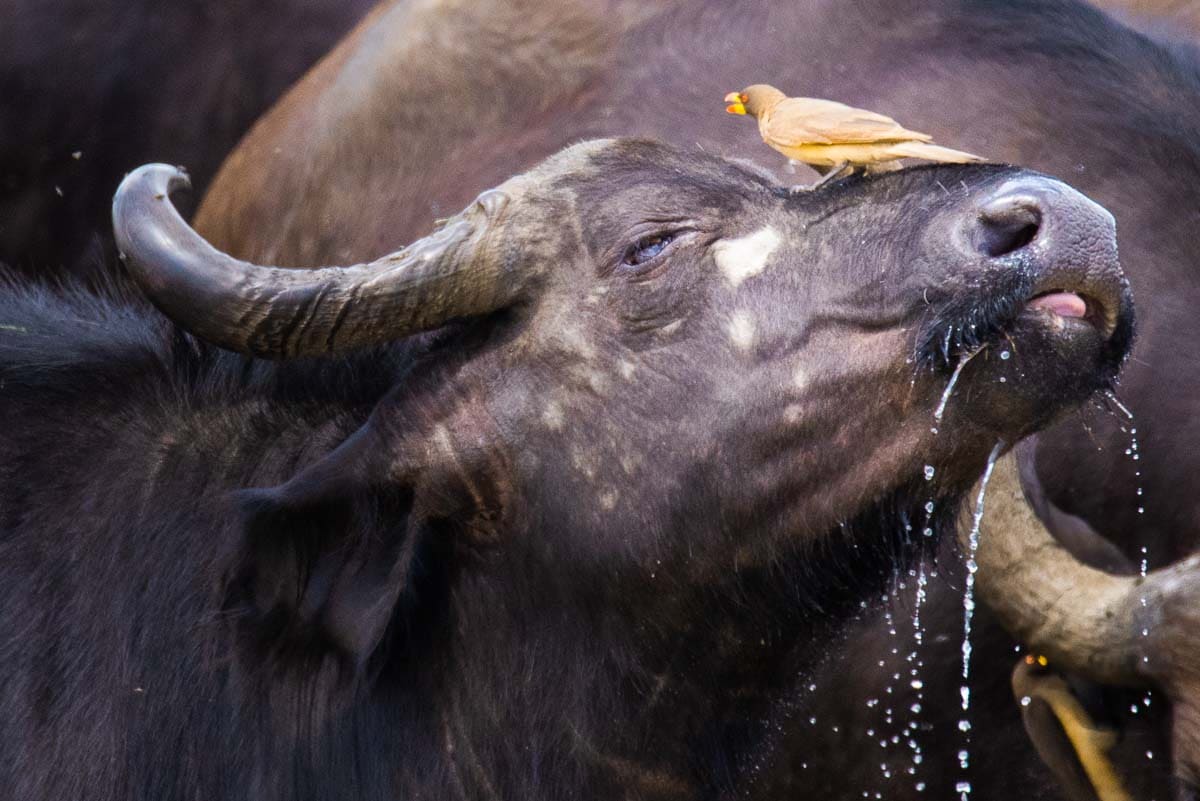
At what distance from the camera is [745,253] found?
12.0 ft

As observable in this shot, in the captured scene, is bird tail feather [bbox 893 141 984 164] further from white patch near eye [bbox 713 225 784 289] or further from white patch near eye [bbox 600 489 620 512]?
white patch near eye [bbox 600 489 620 512]

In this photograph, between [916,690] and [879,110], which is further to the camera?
[879,110]

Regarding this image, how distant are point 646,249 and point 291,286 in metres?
0.70

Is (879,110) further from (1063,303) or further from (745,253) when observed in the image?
(1063,303)

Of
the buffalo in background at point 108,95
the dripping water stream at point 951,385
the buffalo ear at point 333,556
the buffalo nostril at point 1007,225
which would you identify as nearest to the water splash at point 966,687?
the dripping water stream at point 951,385

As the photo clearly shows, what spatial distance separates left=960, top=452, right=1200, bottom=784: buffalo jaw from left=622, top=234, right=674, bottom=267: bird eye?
3.33 ft

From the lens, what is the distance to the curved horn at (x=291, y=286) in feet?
11.2

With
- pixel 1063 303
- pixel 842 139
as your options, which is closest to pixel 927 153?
pixel 842 139

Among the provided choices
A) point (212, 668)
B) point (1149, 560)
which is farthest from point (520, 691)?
point (1149, 560)

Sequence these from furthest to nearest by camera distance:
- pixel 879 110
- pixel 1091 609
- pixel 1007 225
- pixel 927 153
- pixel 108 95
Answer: pixel 108 95 → pixel 879 110 → pixel 1091 609 → pixel 927 153 → pixel 1007 225

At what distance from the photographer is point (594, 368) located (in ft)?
12.1

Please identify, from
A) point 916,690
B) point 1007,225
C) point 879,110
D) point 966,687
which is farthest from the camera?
point 879,110

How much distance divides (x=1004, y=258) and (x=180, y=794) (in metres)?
1.94

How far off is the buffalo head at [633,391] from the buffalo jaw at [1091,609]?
2.27ft
